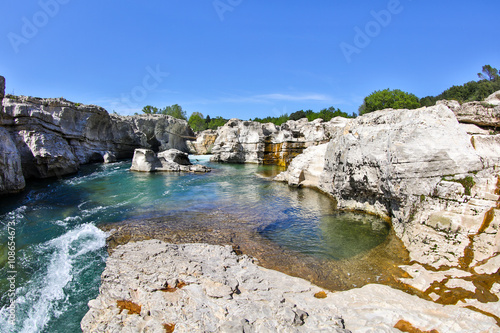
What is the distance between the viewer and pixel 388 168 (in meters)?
10.5

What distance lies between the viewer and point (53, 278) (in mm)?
7355

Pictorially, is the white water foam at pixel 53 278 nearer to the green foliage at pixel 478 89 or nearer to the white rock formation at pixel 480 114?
the white rock formation at pixel 480 114

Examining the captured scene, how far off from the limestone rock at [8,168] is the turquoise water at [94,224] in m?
0.78

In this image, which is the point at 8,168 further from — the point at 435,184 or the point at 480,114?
the point at 480,114

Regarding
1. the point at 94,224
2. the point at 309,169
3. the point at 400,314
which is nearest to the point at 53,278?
the point at 94,224

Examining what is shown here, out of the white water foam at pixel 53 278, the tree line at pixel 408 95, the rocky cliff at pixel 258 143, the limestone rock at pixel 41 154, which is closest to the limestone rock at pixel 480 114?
the white water foam at pixel 53 278

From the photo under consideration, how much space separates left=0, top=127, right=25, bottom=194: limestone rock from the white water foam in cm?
938

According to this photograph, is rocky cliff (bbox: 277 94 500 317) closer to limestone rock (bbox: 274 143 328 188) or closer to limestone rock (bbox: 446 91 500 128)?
limestone rock (bbox: 446 91 500 128)

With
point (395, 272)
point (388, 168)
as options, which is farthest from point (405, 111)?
point (395, 272)

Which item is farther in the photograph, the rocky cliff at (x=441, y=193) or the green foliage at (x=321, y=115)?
the green foliage at (x=321, y=115)

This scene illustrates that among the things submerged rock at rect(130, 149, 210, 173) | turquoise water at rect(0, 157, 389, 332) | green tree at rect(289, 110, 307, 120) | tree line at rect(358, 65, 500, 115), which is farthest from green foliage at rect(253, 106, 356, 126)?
turquoise water at rect(0, 157, 389, 332)

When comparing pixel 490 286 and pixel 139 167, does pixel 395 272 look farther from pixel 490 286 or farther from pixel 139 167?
pixel 139 167

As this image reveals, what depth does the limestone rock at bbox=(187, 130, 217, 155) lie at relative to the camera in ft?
179

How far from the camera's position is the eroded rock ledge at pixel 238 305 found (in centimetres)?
471
